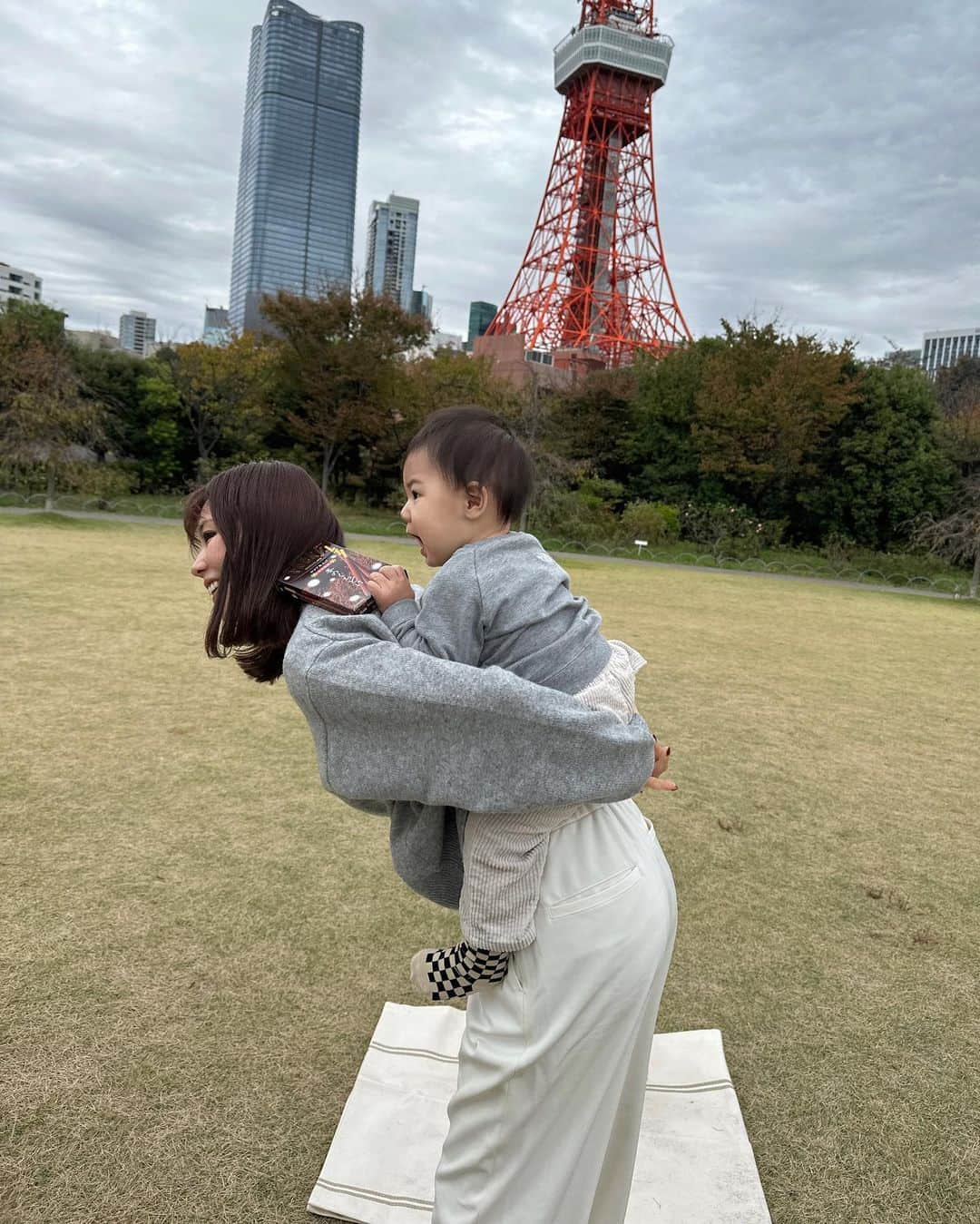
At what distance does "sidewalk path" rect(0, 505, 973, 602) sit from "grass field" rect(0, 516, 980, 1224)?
10.0 meters

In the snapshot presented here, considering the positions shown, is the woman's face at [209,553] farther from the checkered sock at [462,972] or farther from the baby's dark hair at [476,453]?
the checkered sock at [462,972]

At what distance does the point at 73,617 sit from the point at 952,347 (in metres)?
73.0

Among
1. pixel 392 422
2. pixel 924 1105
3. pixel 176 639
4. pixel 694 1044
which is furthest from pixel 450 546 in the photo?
pixel 392 422

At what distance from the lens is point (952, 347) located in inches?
2598

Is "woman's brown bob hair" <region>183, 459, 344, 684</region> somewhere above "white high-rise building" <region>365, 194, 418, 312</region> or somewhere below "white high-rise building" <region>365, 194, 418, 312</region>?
below

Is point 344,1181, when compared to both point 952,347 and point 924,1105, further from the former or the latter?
point 952,347

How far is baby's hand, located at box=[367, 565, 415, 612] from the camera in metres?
1.19

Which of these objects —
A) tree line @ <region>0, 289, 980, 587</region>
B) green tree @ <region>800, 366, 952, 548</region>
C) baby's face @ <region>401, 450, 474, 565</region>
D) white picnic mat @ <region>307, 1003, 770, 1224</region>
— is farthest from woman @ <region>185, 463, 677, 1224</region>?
green tree @ <region>800, 366, 952, 548</region>

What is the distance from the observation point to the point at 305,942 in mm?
2734

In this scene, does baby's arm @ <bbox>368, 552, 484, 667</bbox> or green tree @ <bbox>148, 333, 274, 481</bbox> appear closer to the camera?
baby's arm @ <bbox>368, 552, 484, 667</bbox>

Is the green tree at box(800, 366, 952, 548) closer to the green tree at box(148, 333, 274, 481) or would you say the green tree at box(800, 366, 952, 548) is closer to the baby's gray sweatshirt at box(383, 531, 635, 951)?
the green tree at box(148, 333, 274, 481)

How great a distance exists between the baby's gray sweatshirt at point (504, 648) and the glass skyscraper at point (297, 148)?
14077cm

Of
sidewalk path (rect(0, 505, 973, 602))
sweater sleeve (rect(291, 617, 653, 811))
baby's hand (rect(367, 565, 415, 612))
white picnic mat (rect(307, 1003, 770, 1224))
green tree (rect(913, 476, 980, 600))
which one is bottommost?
white picnic mat (rect(307, 1003, 770, 1224))

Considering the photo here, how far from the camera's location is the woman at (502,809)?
1052 millimetres
